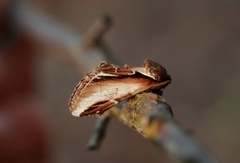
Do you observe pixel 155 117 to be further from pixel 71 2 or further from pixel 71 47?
pixel 71 2

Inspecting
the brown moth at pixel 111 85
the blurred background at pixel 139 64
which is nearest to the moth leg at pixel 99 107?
the brown moth at pixel 111 85

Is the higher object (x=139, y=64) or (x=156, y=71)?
(x=139, y=64)

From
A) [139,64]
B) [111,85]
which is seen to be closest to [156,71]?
[111,85]

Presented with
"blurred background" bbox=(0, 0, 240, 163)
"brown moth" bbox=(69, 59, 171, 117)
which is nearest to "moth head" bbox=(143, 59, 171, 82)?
"brown moth" bbox=(69, 59, 171, 117)

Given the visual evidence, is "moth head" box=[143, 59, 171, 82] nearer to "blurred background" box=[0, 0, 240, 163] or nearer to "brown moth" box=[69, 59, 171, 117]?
"brown moth" box=[69, 59, 171, 117]

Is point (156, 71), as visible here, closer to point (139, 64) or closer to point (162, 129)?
point (162, 129)

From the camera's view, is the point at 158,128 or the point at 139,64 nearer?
the point at 158,128
